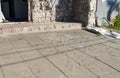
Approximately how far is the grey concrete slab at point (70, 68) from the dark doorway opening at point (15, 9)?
538 cm

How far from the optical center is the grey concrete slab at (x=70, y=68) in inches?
164

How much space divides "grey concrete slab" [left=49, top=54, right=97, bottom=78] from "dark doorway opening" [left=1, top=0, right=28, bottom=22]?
538cm

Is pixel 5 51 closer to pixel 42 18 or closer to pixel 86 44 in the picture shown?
Result: pixel 86 44

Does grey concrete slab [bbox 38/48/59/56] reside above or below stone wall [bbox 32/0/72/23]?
below

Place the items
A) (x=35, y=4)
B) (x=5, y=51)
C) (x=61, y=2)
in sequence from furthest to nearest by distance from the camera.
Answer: (x=61, y=2), (x=35, y=4), (x=5, y=51)

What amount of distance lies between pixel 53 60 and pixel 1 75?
1.49m

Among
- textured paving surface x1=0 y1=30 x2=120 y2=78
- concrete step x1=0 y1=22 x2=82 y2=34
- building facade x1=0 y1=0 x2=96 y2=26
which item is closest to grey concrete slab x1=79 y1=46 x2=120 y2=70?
textured paving surface x1=0 y1=30 x2=120 y2=78

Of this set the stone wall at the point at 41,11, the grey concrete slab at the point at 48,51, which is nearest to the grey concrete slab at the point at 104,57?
the grey concrete slab at the point at 48,51

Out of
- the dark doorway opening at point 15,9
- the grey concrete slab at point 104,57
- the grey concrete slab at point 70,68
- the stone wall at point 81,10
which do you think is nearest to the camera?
the grey concrete slab at point 70,68

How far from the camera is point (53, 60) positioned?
16.4ft

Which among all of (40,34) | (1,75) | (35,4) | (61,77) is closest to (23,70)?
(1,75)

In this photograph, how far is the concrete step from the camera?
24.5ft

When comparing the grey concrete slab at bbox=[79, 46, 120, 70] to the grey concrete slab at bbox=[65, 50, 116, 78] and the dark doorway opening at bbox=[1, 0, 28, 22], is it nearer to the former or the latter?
the grey concrete slab at bbox=[65, 50, 116, 78]

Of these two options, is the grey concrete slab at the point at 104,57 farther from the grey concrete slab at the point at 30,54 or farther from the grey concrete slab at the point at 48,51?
the grey concrete slab at the point at 30,54
